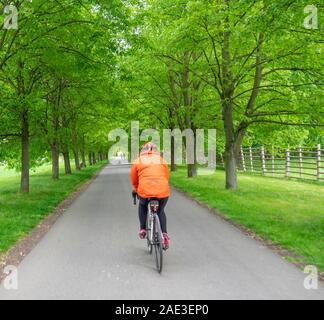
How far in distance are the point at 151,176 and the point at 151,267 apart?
5.16ft

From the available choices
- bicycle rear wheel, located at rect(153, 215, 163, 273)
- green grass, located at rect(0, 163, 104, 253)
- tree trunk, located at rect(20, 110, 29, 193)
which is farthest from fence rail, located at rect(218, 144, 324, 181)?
bicycle rear wheel, located at rect(153, 215, 163, 273)

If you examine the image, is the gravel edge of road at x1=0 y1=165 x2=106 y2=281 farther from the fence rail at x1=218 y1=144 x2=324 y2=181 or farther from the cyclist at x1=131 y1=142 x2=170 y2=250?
the fence rail at x1=218 y1=144 x2=324 y2=181

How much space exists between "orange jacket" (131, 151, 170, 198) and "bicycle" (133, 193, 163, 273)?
0.16 metres

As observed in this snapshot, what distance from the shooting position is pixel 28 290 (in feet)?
18.3

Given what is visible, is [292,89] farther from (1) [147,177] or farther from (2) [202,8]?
(1) [147,177]

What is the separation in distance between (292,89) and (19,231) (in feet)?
36.5

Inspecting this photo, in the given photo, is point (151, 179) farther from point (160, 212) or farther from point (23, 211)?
point (23, 211)

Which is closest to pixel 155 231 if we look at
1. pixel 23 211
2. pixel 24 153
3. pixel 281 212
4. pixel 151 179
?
pixel 151 179

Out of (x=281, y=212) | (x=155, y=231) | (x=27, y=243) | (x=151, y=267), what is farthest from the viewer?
(x=281, y=212)

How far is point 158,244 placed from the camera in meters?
6.58

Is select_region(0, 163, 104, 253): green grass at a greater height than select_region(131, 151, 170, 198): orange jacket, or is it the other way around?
select_region(131, 151, 170, 198): orange jacket

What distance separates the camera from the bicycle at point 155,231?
6.39 meters

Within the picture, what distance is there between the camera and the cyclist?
7.05 meters
